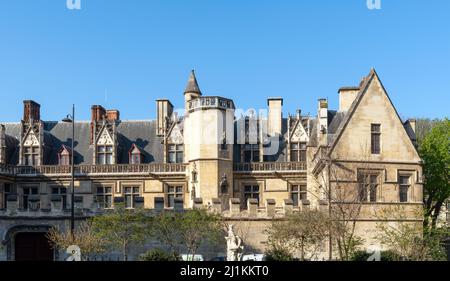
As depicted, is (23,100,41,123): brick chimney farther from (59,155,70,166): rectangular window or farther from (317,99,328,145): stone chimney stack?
(317,99,328,145): stone chimney stack

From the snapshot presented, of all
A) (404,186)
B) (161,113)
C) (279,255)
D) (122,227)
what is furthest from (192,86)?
(279,255)

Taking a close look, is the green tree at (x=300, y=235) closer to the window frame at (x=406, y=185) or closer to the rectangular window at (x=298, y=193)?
the window frame at (x=406, y=185)

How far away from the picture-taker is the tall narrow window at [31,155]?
43.0m

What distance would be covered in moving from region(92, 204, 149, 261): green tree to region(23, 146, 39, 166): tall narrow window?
1324 centimetres

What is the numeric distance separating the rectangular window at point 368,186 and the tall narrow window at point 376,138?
4.23 feet

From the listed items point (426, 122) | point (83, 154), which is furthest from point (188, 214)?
point (426, 122)

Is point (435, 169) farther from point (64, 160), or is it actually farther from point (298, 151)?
point (64, 160)

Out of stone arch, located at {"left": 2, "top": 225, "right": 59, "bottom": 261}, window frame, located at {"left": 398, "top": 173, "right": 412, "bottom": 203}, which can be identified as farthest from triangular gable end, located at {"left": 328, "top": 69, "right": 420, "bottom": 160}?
stone arch, located at {"left": 2, "top": 225, "right": 59, "bottom": 261}

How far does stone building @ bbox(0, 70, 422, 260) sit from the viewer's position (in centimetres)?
3309

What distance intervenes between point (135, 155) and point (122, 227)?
12.4 metres

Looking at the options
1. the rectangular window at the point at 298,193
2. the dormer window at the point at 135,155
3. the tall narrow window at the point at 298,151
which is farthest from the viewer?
the dormer window at the point at 135,155

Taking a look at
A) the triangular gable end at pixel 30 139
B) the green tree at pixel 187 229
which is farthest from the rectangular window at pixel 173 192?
the green tree at pixel 187 229

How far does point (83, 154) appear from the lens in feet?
144

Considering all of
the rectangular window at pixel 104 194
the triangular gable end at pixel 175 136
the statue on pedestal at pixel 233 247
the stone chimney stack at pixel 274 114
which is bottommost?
the statue on pedestal at pixel 233 247
